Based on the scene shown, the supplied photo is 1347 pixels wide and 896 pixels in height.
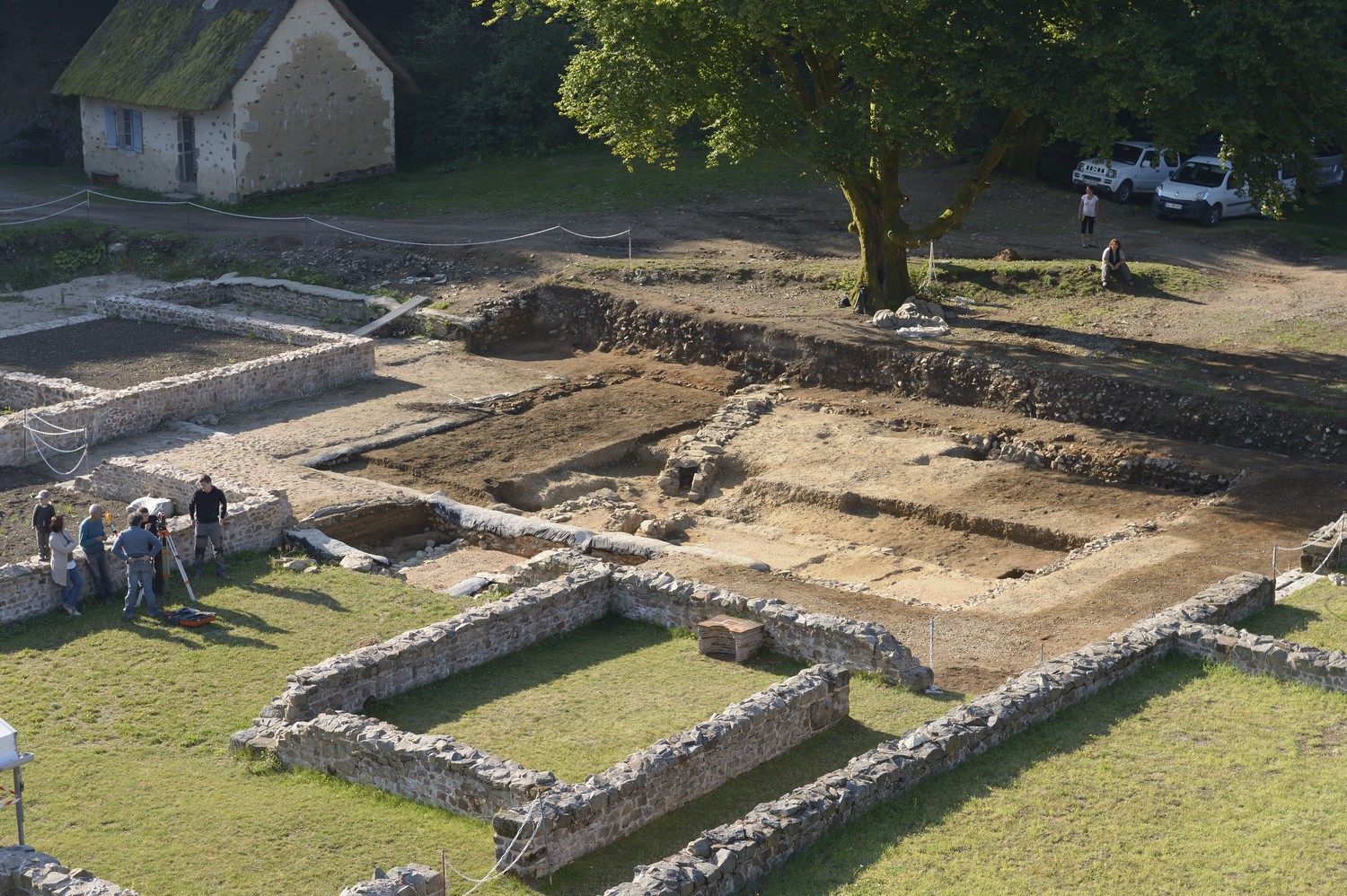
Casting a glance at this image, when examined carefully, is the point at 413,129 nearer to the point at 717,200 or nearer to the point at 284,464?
the point at 717,200

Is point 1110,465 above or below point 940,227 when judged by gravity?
below

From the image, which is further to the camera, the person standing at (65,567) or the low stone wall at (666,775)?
the person standing at (65,567)

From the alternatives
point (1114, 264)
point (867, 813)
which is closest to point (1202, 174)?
point (1114, 264)

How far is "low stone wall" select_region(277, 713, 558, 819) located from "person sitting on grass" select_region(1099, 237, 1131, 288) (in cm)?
1897

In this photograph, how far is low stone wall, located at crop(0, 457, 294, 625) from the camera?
16.4 metres

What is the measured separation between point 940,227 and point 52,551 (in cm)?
1695

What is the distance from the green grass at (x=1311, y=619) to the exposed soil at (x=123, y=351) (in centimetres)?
1773

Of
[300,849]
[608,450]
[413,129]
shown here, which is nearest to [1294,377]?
[608,450]

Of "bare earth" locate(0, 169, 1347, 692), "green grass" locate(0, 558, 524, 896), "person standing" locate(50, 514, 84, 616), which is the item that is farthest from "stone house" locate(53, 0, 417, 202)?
"person standing" locate(50, 514, 84, 616)

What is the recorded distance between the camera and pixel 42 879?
1036cm

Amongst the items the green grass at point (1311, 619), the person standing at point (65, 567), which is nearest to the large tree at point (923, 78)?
the green grass at point (1311, 619)

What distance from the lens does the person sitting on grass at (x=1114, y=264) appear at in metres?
28.2

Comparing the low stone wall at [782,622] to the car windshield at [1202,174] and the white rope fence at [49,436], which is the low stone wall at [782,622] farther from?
the car windshield at [1202,174]

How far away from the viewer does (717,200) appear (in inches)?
1437
